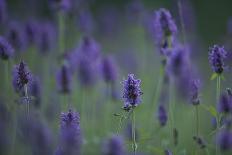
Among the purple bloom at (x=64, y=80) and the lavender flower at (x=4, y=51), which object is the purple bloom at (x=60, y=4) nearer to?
the purple bloom at (x=64, y=80)

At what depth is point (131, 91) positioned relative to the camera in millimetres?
3096

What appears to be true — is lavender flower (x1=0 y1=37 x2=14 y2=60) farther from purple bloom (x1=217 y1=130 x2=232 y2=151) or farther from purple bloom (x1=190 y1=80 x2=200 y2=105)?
purple bloom (x1=217 y1=130 x2=232 y2=151)

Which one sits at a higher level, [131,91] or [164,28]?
[164,28]

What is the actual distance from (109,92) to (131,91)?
276cm

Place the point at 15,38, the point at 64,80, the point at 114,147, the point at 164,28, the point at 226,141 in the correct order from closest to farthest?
the point at 114,147
the point at 226,141
the point at 164,28
the point at 64,80
the point at 15,38

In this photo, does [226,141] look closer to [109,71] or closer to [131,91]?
[131,91]

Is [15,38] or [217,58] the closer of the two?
[217,58]

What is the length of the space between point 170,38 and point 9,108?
4.21 ft

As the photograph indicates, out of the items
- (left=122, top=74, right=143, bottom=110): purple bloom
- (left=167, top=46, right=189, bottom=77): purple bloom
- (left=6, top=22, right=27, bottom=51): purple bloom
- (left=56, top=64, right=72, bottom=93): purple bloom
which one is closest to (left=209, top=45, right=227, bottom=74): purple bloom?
(left=122, top=74, right=143, bottom=110): purple bloom

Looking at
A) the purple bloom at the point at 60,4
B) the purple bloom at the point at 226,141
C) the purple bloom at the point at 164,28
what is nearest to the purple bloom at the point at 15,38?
the purple bloom at the point at 60,4

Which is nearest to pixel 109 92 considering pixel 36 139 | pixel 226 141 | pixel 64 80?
pixel 64 80

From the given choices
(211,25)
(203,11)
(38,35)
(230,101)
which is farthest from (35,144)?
(203,11)

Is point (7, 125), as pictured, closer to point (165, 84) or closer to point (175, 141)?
point (175, 141)

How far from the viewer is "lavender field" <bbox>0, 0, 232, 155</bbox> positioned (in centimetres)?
330
